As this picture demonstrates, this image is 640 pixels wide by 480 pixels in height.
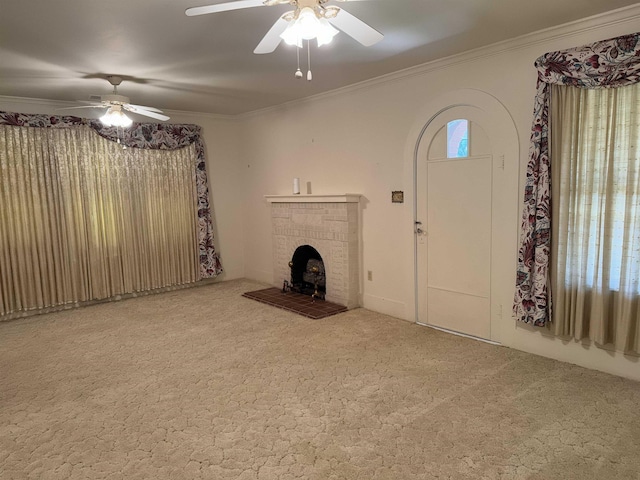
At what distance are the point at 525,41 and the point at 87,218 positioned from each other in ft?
16.8

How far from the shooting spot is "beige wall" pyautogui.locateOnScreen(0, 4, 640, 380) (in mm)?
3365

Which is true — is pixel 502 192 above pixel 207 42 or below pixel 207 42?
below

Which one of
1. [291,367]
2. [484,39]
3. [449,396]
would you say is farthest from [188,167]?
[449,396]

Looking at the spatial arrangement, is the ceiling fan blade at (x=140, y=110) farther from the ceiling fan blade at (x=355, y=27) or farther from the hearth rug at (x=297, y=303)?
the ceiling fan blade at (x=355, y=27)

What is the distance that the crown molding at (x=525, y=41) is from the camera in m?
2.83

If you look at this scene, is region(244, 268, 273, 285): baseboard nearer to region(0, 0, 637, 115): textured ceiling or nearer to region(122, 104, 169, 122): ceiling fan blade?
region(0, 0, 637, 115): textured ceiling

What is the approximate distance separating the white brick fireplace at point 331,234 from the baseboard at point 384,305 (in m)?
0.14

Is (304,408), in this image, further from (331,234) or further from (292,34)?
(331,234)

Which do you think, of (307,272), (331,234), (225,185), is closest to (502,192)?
Answer: (331,234)

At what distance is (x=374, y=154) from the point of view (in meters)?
4.62

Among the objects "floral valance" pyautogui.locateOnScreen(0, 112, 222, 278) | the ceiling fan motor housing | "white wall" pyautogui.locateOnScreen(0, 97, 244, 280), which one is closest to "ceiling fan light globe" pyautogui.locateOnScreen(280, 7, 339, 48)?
the ceiling fan motor housing

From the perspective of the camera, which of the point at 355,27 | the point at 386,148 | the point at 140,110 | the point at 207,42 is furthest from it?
the point at 386,148

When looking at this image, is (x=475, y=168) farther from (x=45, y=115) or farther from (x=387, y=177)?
(x=45, y=115)

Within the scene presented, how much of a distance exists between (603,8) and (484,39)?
0.79m
